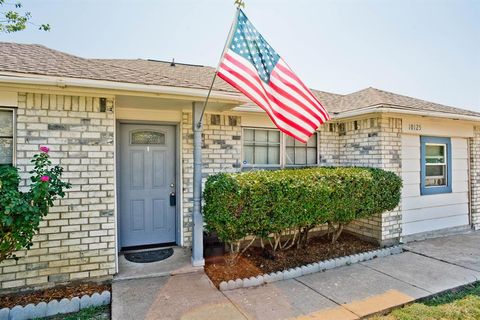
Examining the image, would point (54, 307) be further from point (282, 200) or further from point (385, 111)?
point (385, 111)

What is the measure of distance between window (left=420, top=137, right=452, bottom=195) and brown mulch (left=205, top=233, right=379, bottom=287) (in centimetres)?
225

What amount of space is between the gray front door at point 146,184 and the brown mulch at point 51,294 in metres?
1.26

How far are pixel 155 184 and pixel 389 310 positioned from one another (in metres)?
4.25

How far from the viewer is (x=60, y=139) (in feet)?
12.6

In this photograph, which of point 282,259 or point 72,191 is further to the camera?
point 282,259

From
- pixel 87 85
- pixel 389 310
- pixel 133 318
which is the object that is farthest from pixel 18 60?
pixel 389 310

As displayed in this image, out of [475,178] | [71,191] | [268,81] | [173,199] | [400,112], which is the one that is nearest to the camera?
[268,81]

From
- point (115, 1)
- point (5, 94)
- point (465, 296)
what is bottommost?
point (465, 296)

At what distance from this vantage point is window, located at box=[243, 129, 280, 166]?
599cm

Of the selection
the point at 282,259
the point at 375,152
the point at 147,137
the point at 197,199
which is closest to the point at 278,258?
the point at 282,259

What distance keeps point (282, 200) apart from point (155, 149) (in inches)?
105

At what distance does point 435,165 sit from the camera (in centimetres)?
688

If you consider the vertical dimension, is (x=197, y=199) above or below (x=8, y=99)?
below

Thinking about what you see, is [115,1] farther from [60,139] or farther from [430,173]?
[430,173]
